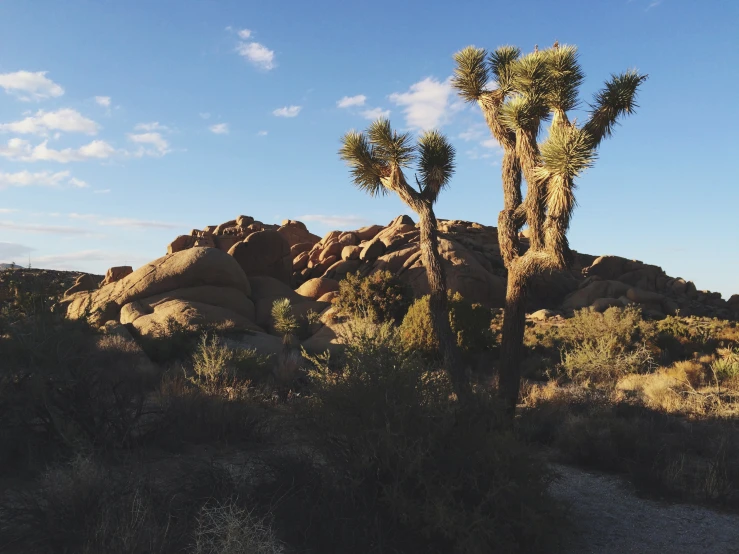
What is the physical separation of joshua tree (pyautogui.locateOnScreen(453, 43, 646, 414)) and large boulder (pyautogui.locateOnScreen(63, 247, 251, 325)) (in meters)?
16.5

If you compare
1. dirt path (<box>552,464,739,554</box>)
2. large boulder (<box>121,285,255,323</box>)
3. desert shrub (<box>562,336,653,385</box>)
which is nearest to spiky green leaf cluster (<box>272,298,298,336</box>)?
large boulder (<box>121,285,255,323</box>)

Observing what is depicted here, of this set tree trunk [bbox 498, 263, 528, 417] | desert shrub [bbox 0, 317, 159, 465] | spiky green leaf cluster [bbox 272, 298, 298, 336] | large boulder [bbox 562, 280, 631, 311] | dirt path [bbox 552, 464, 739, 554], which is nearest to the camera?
dirt path [bbox 552, 464, 739, 554]

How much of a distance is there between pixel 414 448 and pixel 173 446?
13.7ft

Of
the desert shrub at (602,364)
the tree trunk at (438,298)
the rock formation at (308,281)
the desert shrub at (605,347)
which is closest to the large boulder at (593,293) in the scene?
the rock formation at (308,281)

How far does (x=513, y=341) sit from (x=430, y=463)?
5.71 metres

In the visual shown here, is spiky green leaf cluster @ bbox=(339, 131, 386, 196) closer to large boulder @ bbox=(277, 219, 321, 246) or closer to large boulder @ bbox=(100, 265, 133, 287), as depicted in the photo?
large boulder @ bbox=(100, 265, 133, 287)

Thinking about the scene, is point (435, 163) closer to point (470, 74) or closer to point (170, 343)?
point (470, 74)

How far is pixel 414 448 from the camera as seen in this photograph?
5191mm

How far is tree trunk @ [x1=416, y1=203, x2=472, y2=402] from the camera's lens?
10.6m

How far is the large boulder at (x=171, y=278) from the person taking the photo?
24094 millimetres

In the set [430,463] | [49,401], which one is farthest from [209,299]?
[430,463]

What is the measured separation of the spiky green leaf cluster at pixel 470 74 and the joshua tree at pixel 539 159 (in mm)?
772

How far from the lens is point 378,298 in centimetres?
2300

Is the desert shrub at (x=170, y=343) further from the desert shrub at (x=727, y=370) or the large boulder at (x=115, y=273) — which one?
the desert shrub at (x=727, y=370)
